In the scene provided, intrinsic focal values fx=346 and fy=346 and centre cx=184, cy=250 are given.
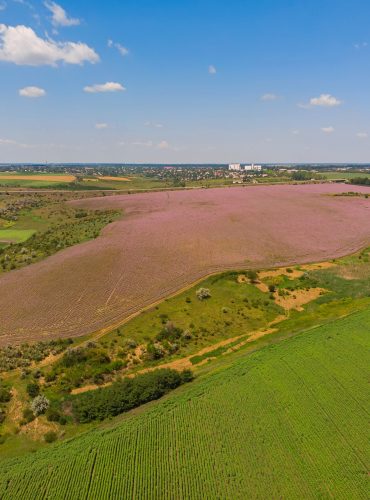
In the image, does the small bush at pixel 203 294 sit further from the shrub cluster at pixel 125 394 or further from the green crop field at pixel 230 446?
the shrub cluster at pixel 125 394

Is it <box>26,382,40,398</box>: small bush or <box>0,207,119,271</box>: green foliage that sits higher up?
<box>0,207,119,271</box>: green foliage

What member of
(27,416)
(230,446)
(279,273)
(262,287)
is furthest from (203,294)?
(27,416)

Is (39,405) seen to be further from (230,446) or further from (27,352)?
(230,446)

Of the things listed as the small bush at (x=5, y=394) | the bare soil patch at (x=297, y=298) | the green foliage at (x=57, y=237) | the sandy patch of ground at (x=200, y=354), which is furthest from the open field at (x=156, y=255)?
the bare soil patch at (x=297, y=298)

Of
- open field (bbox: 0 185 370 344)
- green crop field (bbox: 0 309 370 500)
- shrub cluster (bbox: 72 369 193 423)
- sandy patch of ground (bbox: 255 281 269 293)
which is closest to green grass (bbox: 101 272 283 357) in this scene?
sandy patch of ground (bbox: 255 281 269 293)

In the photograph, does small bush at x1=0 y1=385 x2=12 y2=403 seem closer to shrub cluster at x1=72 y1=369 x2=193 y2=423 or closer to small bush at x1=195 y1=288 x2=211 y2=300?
shrub cluster at x1=72 y1=369 x2=193 y2=423
